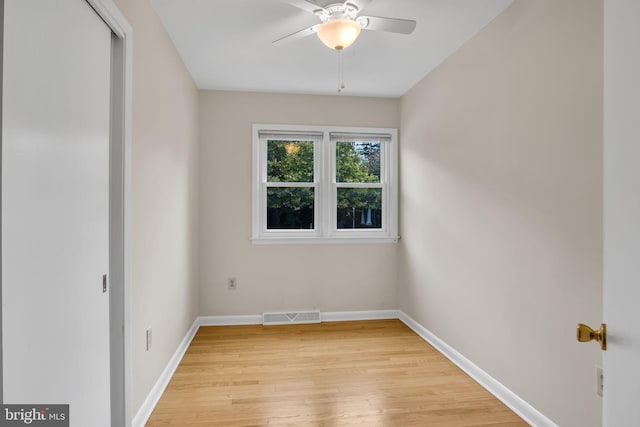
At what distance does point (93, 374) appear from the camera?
5.29ft

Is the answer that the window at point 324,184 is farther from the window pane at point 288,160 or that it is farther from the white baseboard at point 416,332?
the white baseboard at point 416,332

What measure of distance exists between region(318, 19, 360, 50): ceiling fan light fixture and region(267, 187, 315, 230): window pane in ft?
7.19

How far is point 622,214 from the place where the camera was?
0.89 m

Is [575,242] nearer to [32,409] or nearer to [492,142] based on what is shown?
[492,142]

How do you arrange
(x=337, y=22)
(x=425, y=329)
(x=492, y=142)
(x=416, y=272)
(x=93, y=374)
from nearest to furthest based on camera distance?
(x=93, y=374)
(x=337, y=22)
(x=492, y=142)
(x=425, y=329)
(x=416, y=272)

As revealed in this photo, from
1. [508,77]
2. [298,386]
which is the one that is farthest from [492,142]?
[298,386]

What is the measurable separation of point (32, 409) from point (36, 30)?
123cm

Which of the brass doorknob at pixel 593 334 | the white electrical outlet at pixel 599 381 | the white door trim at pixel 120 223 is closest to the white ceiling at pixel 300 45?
the white door trim at pixel 120 223

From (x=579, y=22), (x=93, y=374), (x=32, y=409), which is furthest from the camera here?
(x=579, y=22)

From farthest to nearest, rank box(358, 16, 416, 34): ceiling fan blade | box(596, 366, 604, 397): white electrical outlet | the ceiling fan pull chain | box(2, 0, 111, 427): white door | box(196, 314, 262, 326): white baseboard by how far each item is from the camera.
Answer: box(196, 314, 262, 326): white baseboard, the ceiling fan pull chain, box(358, 16, 416, 34): ceiling fan blade, box(596, 366, 604, 397): white electrical outlet, box(2, 0, 111, 427): white door

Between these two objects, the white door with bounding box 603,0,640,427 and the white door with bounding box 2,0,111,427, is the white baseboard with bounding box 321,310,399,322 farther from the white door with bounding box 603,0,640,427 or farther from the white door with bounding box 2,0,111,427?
the white door with bounding box 603,0,640,427

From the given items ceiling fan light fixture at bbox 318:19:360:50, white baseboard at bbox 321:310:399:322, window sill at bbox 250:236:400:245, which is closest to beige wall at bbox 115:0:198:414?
window sill at bbox 250:236:400:245

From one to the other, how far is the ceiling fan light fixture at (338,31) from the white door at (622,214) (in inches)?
57.1

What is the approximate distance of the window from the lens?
4164mm
